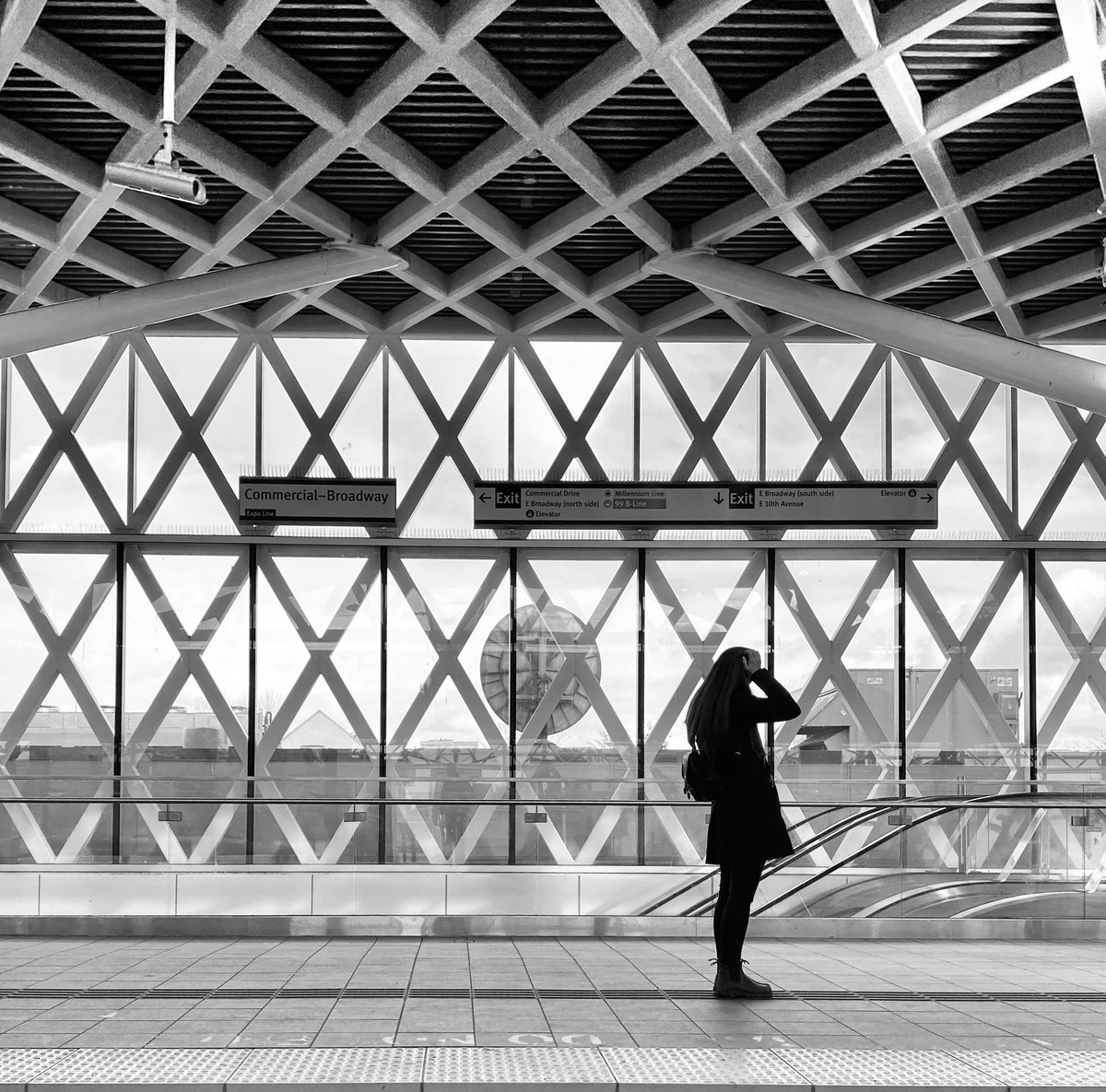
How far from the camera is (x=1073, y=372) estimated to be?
38.5 feet

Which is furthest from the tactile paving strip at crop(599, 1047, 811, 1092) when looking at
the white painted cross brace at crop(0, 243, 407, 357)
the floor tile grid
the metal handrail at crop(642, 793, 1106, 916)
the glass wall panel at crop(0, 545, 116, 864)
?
the glass wall panel at crop(0, 545, 116, 864)

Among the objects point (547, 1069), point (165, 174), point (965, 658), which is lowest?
point (547, 1069)

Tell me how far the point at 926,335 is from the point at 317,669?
9629 millimetres

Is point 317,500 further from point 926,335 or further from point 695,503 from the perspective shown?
point 926,335

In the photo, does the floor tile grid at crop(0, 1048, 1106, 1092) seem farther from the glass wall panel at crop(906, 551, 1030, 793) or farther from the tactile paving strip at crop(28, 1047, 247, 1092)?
the glass wall panel at crop(906, 551, 1030, 793)

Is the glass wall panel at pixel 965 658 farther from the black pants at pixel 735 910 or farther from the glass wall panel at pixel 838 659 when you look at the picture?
the black pants at pixel 735 910

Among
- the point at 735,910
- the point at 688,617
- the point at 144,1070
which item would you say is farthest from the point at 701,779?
the point at 688,617

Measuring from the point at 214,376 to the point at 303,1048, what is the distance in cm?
1391

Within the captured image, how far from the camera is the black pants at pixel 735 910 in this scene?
20.8 ft

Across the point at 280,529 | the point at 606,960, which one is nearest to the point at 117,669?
the point at 280,529

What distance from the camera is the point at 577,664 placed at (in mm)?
18094

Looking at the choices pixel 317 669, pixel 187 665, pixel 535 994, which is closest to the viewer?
pixel 535 994

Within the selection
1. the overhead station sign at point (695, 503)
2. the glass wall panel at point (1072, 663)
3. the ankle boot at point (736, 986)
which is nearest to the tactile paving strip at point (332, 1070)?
the ankle boot at point (736, 986)

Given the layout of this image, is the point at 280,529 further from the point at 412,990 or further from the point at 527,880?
the point at 412,990
